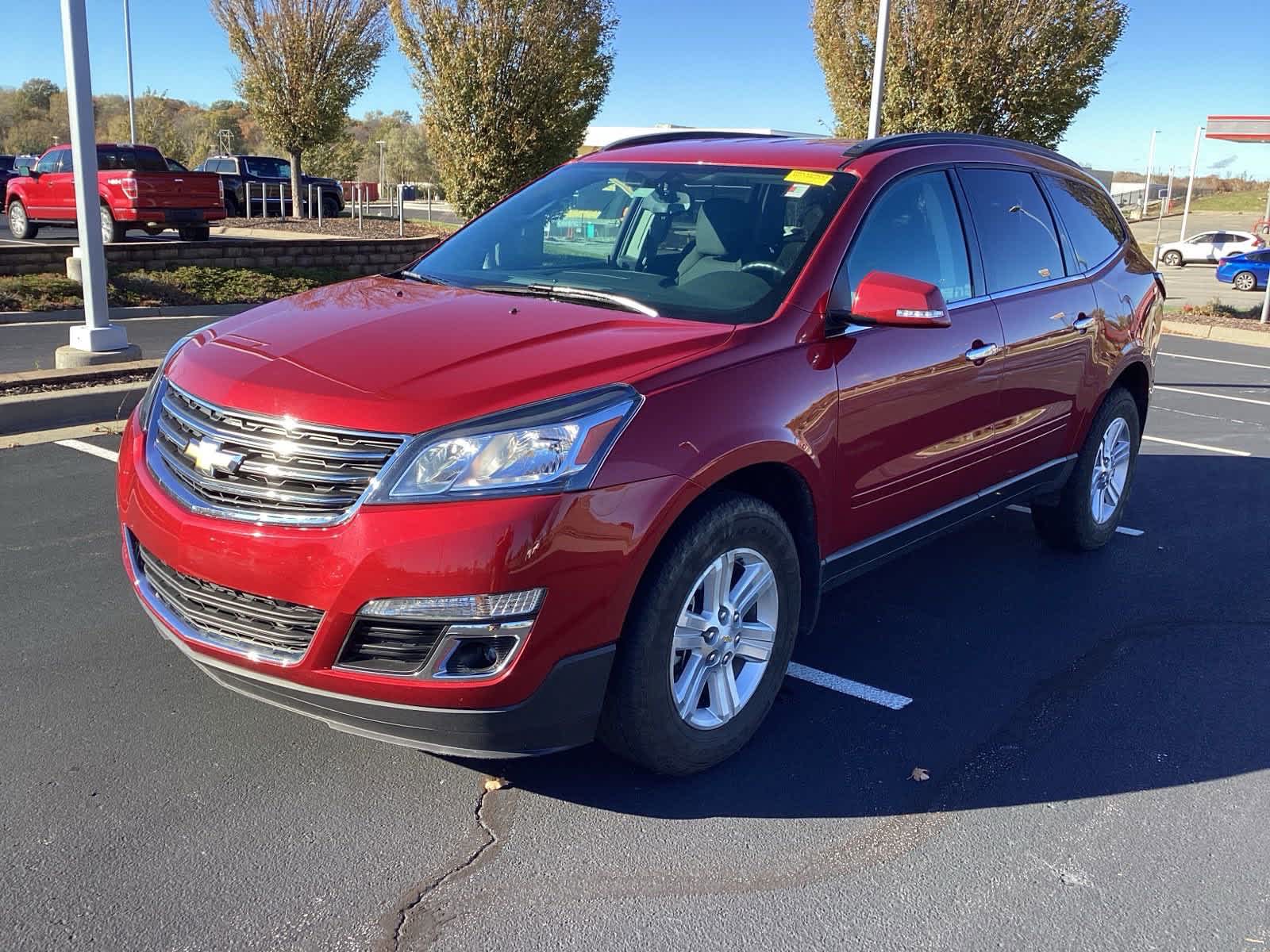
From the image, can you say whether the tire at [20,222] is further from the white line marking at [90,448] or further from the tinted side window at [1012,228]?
the tinted side window at [1012,228]

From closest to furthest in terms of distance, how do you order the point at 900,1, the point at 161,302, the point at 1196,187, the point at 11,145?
the point at 161,302 → the point at 900,1 → the point at 11,145 → the point at 1196,187

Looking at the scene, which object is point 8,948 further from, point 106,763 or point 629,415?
point 629,415

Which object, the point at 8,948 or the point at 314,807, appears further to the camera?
the point at 314,807

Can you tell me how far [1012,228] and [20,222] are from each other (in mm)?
22813

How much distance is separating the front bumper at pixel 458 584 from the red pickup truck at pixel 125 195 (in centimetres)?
1621

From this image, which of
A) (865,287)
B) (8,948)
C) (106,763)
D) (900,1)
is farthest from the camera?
(900,1)

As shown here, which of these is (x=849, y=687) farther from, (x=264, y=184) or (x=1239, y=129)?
(x=264, y=184)

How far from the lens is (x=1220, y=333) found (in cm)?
1836

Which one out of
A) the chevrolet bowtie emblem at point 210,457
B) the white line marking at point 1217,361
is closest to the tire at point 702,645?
the chevrolet bowtie emblem at point 210,457

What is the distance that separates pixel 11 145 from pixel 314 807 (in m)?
82.0

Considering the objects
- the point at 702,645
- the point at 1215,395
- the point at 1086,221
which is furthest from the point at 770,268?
the point at 1215,395

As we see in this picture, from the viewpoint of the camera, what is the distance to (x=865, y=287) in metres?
3.70

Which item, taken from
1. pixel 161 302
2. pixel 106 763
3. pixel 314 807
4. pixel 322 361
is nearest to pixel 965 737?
pixel 314 807

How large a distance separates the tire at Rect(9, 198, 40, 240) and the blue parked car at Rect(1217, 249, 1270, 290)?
3048 centimetres
